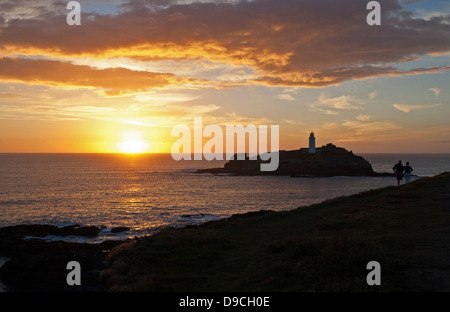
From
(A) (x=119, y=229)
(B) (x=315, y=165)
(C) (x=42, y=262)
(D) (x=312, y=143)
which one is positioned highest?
(D) (x=312, y=143)

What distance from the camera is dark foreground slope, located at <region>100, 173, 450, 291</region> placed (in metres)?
10.9

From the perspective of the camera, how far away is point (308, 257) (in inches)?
509

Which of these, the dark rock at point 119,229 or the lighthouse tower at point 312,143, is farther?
the lighthouse tower at point 312,143

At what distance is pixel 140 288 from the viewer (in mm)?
12391

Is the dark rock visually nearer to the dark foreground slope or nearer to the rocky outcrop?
the rocky outcrop

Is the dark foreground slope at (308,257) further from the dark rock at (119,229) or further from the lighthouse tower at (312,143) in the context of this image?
the lighthouse tower at (312,143)

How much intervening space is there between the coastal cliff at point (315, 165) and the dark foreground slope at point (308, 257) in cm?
12422

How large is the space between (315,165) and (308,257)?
464 feet

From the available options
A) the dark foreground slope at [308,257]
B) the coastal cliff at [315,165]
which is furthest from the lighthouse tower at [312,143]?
the dark foreground slope at [308,257]

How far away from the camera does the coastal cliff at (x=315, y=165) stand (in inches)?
5714

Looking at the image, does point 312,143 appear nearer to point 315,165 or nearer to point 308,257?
point 315,165

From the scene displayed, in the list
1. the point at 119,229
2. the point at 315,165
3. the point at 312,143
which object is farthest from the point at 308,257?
the point at 315,165

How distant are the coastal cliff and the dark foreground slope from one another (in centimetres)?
12422

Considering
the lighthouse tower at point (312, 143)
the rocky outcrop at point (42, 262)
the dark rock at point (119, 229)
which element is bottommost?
the dark rock at point (119, 229)
